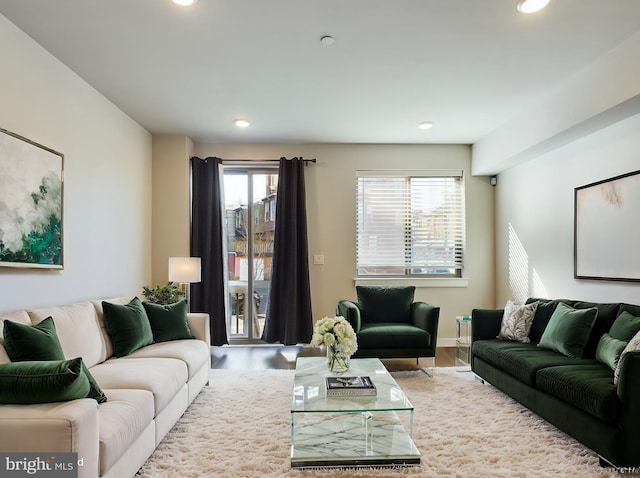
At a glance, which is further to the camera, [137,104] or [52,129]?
[137,104]

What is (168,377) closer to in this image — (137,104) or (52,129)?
(52,129)

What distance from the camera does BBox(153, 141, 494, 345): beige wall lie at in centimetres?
565

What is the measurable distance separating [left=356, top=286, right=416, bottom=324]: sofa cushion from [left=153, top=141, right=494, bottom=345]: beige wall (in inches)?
30.1

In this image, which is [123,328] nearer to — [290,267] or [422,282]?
[290,267]

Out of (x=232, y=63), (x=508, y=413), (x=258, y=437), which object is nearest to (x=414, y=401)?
(x=508, y=413)

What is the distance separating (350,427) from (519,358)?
4.62 feet

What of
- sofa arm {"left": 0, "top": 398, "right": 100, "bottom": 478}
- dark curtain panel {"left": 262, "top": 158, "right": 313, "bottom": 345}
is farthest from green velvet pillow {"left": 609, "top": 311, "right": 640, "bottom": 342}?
dark curtain panel {"left": 262, "top": 158, "right": 313, "bottom": 345}

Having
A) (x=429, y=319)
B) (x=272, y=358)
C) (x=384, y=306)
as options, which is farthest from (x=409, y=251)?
(x=272, y=358)

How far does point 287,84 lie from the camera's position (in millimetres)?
3752

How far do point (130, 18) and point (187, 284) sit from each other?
2.97m

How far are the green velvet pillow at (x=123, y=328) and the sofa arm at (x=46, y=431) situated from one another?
1534 mm

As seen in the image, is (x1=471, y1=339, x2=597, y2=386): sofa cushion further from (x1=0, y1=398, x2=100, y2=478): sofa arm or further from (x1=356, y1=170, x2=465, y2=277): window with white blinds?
(x1=0, y1=398, x2=100, y2=478): sofa arm

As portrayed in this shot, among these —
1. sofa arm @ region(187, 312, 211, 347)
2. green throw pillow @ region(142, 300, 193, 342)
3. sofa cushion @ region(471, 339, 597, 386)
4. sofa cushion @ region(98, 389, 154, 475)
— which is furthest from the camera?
sofa arm @ region(187, 312, 211, 347)

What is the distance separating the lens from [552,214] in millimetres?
4465
